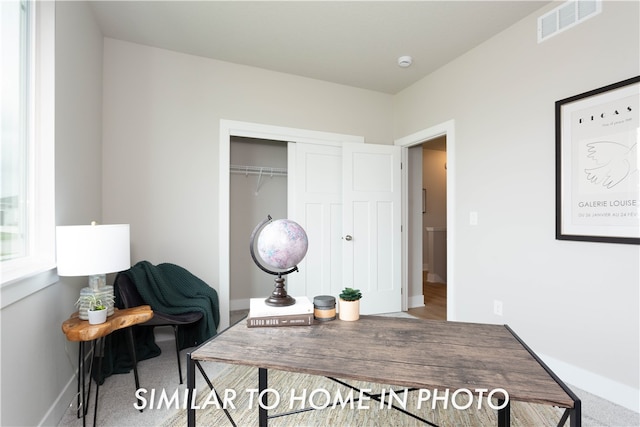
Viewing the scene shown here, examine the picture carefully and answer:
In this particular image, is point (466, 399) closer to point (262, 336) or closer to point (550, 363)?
point (550, 363)

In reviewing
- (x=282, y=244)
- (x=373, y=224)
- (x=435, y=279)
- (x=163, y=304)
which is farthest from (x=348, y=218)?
(x=435, y=279)

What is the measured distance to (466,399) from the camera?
1.99 m

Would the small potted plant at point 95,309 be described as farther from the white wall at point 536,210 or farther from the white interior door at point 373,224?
the white wall at point 536,210

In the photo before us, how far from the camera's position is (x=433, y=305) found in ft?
14.0

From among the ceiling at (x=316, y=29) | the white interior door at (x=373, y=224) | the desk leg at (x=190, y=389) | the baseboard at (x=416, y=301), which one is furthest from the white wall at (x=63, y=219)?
the baseboard at (x=416, y=301)

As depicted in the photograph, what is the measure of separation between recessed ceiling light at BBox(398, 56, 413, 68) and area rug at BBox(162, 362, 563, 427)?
2863 millimetres

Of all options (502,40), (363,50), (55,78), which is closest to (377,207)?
(363,50)

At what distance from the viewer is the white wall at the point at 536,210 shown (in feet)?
6.46

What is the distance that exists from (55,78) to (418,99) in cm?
325

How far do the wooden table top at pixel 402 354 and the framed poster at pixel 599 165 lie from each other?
4.11ft

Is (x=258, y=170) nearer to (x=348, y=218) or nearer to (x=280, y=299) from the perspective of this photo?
(x=348, y=218)

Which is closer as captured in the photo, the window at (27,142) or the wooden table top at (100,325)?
the window at (27,142)

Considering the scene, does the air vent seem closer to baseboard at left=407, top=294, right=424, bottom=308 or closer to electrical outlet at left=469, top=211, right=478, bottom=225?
electrical outlet at left=469, top=211, right=478, bottom=225

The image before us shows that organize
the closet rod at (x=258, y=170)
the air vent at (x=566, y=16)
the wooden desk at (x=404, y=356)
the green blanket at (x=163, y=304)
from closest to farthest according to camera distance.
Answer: the wooden desk at (x=404, y=356)
the air vent at (x=566, y=16)
the green blanket at (x=163, y=304)
the closet rod at (x=258, y=170)
